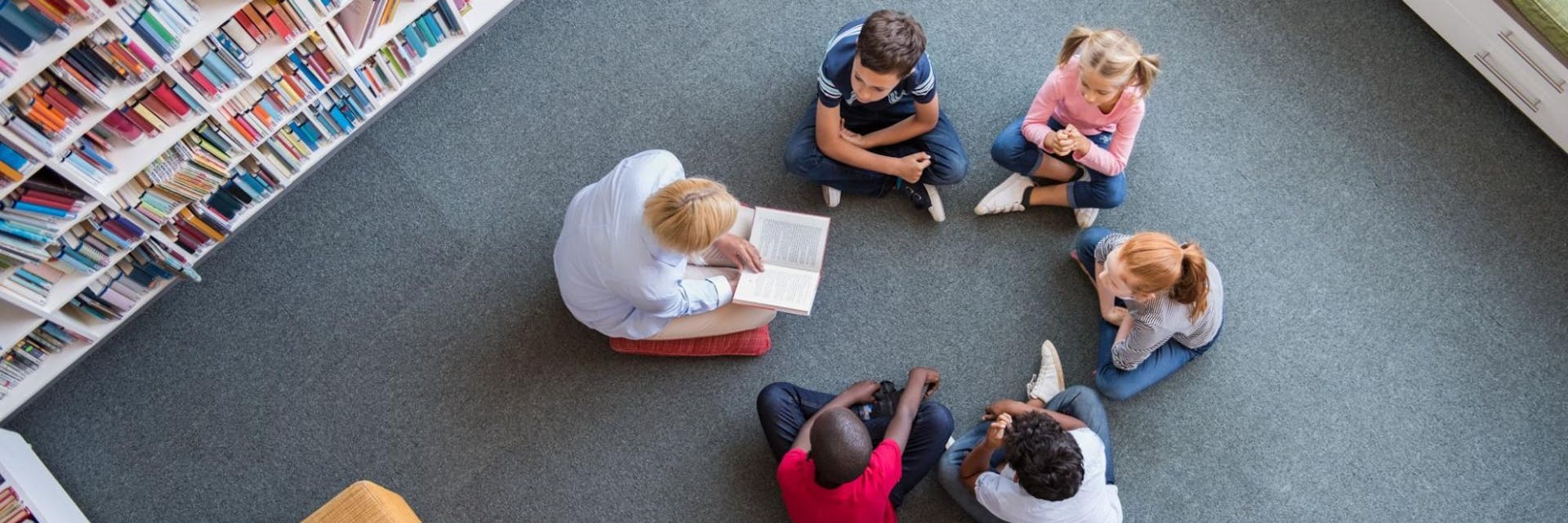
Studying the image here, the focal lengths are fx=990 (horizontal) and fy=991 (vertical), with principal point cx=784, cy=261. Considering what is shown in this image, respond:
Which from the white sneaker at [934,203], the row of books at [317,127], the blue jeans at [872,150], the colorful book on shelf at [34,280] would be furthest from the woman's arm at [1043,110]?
the colorful book on shelf at [34,280]

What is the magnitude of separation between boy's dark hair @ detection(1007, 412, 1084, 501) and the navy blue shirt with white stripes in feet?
3.25

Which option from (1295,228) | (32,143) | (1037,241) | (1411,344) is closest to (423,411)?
(32,143)

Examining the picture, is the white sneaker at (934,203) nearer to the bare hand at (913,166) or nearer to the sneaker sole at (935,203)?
the sneaker sole at (935,203)

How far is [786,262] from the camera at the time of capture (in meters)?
2.90

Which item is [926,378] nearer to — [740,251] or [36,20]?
[740,251]

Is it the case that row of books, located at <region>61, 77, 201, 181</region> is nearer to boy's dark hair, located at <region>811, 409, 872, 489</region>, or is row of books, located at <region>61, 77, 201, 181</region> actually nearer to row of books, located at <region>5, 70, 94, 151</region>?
row of books, located at <region>5, 70, 94, 151</region>

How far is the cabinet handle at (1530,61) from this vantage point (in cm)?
304

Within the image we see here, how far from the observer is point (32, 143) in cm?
226

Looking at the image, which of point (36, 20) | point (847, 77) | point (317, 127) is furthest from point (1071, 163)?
point (36, 20)

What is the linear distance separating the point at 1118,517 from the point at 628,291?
4.68 feet

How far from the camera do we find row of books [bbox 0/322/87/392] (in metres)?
2.75

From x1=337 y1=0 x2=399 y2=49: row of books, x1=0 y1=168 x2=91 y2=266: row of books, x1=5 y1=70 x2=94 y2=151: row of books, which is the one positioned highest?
x1=5 y1=70 x2=94 y2=151: row of books

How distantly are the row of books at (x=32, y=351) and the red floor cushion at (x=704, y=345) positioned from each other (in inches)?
61.1

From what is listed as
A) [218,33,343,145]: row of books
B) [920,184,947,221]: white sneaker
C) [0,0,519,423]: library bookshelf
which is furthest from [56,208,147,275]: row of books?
[920,184,947,221]: white sneaker
